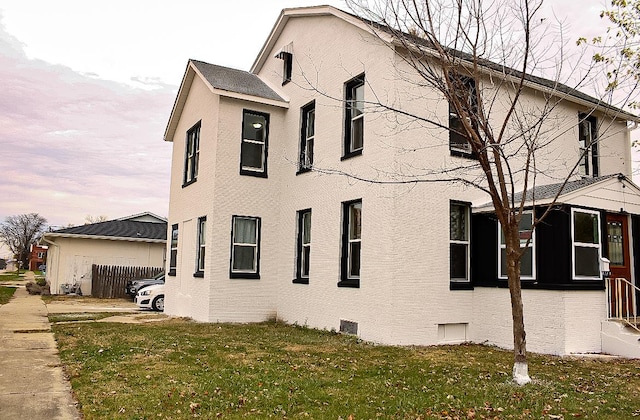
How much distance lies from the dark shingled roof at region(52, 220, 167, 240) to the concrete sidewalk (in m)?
16.6

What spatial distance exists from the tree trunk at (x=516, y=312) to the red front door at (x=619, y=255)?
472 centimetres

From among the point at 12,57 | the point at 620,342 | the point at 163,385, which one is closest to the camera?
the point at 163,385

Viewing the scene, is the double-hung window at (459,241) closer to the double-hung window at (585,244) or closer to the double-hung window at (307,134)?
the double-hung window at (585,244)

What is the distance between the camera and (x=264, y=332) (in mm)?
12734

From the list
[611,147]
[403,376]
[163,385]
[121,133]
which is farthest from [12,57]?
[611,147]

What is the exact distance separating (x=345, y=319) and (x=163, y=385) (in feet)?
19.0

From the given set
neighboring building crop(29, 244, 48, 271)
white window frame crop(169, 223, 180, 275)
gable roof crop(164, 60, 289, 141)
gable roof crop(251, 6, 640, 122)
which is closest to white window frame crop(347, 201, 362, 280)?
gable roof crop(251, 6, 640, 122)

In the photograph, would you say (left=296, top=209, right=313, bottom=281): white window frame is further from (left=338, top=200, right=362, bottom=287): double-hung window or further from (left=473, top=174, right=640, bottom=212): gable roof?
(left=473, top=174, right=640, bottom=212): gable roof

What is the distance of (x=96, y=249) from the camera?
29625 millimetres

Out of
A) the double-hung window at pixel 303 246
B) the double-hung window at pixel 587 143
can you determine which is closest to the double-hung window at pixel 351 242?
the double-hung window at pixel 303 246

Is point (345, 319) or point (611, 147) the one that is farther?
point (611, 147)

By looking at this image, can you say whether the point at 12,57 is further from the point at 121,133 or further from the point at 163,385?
the point at 163,385

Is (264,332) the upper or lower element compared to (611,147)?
lower

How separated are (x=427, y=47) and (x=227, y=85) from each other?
7.37 metres
